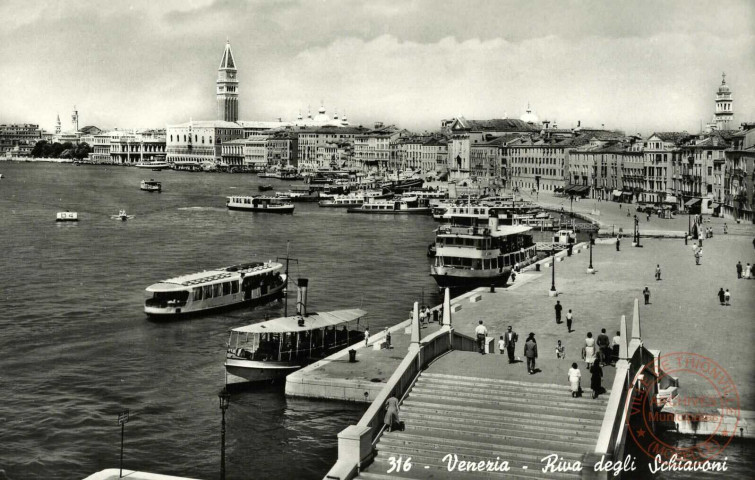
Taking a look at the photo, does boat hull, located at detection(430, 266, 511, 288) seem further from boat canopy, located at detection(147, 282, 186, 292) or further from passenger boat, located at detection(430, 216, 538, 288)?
boat canopy, located at detection(147, 282, 186, 292)

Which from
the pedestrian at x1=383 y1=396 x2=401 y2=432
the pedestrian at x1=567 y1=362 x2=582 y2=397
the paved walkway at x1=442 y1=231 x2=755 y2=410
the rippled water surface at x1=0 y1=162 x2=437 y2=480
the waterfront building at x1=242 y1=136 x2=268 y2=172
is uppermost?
the waterfront building at x1=242 y1=136 x2=268 y2=172

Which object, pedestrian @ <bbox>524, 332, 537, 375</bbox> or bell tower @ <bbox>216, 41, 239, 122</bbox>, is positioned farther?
bell tower @ <bbox>216, 41, 239, 122</bbox>

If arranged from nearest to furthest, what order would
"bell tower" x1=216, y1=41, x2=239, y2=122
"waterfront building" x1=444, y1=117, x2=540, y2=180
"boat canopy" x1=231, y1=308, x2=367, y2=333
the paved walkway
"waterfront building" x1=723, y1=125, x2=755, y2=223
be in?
the paved walkway, "boat canopy" x1=231, y1=308, x2=367, y2=333, "waterfront building" x1=723, y1=125, x2=755, y2=223, "waterfront building" x1=444, y1=117, x2=540, y2=180, "bell tower" x1=216, y1=41, x2=239, y2=122

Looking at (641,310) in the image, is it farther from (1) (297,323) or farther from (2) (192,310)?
(2) (192,310)

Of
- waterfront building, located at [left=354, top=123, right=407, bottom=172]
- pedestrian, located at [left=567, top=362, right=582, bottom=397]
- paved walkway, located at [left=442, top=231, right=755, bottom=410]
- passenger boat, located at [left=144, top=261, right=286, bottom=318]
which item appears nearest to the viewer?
pedestrian, located at [left=567, top=362, right=582, bottom=397]

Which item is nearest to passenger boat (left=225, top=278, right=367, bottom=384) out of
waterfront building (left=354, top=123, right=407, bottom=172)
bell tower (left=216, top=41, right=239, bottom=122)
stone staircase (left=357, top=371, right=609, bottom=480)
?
stone staircase (left=357, top=371, right=609, bottom=480)

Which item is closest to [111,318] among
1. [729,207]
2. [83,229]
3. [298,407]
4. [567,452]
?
[298,407]
